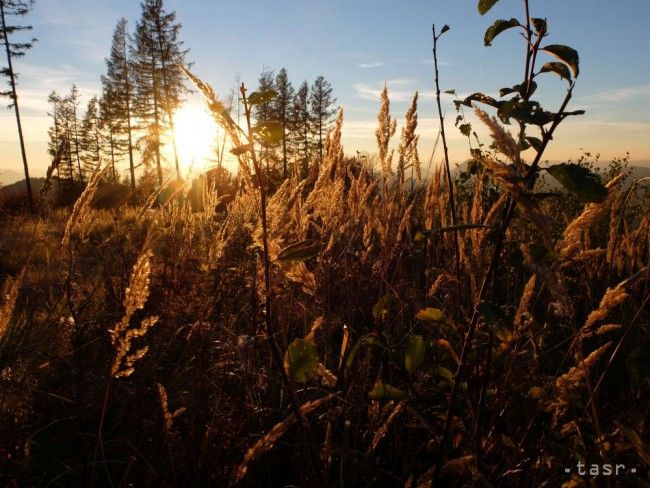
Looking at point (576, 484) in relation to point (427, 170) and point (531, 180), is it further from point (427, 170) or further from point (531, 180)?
point (427, 170)

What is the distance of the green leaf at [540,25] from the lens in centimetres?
121

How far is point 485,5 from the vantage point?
130 cm

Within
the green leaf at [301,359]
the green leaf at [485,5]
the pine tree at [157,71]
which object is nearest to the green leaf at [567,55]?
the green leaf at [485,5]

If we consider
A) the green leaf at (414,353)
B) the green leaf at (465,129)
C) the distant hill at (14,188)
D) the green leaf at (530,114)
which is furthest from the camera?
the distant hill at (14,188)

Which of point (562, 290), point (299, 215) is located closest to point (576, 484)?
point (562, 290)

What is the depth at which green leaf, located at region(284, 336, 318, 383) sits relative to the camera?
111cm

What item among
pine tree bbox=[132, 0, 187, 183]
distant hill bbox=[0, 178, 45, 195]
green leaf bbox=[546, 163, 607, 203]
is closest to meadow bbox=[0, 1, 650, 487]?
green leaf bbox=[546, 163, 607, 203]

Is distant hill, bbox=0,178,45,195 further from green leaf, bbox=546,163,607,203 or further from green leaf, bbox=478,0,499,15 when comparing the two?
green leaf, bbox=546,163,607,203

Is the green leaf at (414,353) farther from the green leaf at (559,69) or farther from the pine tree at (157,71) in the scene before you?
the pine tree at (157,71)

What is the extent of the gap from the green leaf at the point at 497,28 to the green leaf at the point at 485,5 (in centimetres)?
6

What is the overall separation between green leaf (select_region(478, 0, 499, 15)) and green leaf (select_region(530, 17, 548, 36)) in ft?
0.37

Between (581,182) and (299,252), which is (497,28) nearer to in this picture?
Result: (581,182)

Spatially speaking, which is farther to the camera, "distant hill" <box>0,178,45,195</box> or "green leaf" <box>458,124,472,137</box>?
"distant hill" <box>0,178,45,195</box>

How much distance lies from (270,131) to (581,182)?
64 centimetres
